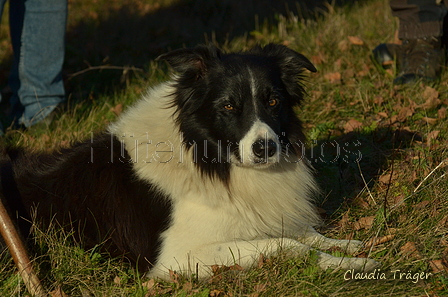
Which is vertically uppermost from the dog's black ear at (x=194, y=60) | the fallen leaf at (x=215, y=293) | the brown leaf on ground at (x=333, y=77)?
the dog's black ear at (x=194, y=60)

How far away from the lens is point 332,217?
399 centimetres

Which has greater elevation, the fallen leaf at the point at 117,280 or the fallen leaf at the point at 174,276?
the fallen leaf at the point at 174,276

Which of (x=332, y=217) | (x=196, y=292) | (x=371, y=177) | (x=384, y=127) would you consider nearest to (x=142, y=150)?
(x=196, y=292)

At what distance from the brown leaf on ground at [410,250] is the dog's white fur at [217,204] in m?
0.26

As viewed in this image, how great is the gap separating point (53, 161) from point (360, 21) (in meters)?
5.68

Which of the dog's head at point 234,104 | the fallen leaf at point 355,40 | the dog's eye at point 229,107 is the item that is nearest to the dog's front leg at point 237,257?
the dog's head at point 234,104

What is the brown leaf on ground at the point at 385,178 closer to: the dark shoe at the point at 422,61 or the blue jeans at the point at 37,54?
the dark shoe at the point at 422,61

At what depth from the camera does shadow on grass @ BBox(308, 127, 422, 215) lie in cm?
432

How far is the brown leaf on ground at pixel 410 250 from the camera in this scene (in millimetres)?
3246

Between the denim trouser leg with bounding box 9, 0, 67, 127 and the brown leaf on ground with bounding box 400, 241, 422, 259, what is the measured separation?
3.96m

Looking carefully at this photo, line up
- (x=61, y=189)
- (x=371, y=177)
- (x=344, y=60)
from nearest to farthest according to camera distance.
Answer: (x=61, y=189), (x=371, y=177), (x=344, y=60)

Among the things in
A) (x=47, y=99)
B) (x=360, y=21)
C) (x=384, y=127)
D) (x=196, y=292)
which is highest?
(x=360, y=21)

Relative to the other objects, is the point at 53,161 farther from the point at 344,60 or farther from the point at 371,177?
the point at 344,60

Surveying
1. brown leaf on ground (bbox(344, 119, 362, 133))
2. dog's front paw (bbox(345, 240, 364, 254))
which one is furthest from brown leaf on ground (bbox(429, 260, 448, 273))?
brown leaf on ground (bbox(344, 119, 362, 133))
